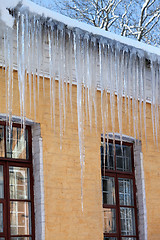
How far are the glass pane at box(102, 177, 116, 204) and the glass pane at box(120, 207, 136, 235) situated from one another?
0.23 metres

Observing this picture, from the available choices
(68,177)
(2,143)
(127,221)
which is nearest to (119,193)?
(127,221)

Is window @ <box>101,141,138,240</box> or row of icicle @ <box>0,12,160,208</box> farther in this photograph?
window @ <box>101,141,138,240</box>

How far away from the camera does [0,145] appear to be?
6184mm

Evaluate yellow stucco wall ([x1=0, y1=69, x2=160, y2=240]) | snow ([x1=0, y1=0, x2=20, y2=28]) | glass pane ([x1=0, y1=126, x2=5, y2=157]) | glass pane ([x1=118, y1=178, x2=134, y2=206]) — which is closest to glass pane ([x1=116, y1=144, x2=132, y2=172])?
glass pane ([x1=118, y1=178, x2=134, y2=206])

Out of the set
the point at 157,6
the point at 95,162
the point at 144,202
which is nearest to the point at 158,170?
the point at 144,202

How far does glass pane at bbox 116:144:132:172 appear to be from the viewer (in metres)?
7.58

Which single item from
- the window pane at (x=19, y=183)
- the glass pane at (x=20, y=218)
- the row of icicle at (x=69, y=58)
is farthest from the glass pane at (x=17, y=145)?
the glass pane at (x=20, y=218)

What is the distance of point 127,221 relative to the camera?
24.6ft

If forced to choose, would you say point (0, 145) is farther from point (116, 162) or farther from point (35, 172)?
point (116, 162)

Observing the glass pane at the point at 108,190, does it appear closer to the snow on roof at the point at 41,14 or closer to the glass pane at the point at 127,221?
the glass pane at the point at 127,221

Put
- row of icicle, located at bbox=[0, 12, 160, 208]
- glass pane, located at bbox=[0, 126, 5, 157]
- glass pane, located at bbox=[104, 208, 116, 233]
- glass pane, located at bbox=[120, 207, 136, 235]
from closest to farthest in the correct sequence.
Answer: row of icicle, located at bbox=[0, 12, 160, 208]
glass pane, located at bbox=[0, 126, 5, 157]
glass pane, located at bbox=[104, 208, 116, 233]
glass pane, located at bbox=[120, 207, 136, 235]

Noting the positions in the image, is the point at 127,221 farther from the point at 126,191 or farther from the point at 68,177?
the point at 68,177

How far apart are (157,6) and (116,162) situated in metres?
8.81

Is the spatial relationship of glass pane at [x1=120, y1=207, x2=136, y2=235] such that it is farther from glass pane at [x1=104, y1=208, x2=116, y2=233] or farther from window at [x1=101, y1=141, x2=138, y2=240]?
glass pane at [x1=104, y1=208, x2=116, y2=233]
